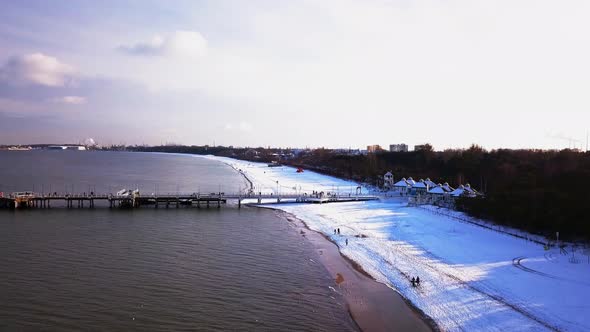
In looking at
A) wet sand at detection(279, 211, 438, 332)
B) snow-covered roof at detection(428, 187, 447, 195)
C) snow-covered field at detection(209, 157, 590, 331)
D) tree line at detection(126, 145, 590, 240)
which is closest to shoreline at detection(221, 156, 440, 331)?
wet sand at detection(279, 211, 438, 332)

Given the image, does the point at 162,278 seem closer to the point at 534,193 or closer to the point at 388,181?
the point at 534,193

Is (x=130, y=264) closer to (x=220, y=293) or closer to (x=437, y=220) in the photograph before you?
(x=220, y=293)

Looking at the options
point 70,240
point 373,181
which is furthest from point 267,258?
point 373,181

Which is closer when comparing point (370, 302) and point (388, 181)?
point (370, 302)

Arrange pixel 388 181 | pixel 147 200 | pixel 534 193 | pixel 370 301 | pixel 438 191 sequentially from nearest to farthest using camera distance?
pixel 370 301 → pixel 534 193 → pixel 147 200 → pixel 438 191 → pixel 388 181

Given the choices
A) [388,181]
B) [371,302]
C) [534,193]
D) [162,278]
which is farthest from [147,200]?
[534,193]

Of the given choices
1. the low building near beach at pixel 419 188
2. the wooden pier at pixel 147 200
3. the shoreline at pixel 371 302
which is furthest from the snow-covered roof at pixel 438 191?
the shoreline at pixel 371 302

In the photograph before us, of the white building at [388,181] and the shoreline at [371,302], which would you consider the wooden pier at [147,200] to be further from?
the shoreline at [371,302]

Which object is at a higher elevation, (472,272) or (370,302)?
(472,272)
